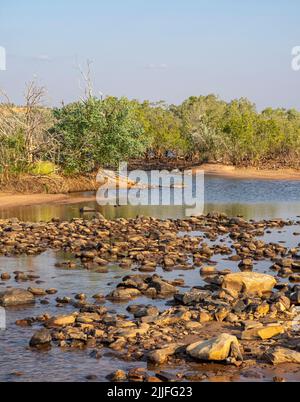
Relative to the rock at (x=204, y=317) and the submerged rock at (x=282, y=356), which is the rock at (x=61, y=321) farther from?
the submerged rock at (x=282, y=356)

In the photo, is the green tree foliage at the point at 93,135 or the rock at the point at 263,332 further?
the green tree foliage at the point at 93,135

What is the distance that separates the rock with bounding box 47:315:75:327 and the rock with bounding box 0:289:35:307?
1.48m

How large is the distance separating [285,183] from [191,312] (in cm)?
3170

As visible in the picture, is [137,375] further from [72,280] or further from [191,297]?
[72,280]

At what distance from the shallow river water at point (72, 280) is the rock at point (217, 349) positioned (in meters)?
0.15

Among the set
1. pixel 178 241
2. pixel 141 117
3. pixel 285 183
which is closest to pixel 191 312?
pixel 178 241

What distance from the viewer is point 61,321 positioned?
1027cm

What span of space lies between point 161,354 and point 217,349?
73 centimetres

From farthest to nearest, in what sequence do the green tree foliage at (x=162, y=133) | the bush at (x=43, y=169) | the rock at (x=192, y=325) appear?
1. the green tree foliage at (x=162, y=133)
2. the bush at (x=43, y=169)
3. the rock at (x=192, y=325)

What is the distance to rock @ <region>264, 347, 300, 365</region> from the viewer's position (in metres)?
8.50

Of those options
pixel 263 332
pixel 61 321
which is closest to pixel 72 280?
pixel 61 321

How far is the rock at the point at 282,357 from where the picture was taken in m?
8.50

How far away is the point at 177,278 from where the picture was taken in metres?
13.8

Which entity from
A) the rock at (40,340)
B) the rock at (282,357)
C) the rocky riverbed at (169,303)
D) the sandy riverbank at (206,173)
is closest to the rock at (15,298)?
the rocky riverbed at (169,303)
